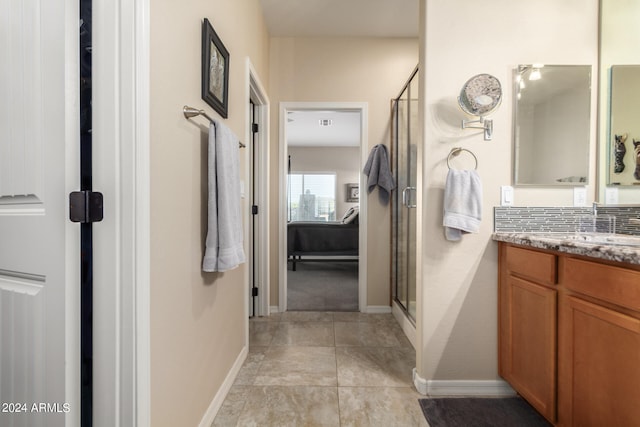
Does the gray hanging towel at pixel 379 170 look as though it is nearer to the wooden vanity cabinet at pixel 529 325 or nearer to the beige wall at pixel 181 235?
the wooden vanity cabinet at pixel 529 325

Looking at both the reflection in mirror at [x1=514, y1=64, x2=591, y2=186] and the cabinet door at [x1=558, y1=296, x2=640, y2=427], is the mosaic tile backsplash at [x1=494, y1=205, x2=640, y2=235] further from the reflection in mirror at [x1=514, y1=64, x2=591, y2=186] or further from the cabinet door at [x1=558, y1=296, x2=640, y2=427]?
the cabinet door at [x1=558, y1=296, x2=640, y2=427]

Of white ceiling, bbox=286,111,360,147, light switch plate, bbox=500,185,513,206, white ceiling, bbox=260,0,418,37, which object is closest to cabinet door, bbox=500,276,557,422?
light switch plate, bbox=500,185,513,206

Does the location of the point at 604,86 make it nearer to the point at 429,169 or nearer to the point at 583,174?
the point at 583,174

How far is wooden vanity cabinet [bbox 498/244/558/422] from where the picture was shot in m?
1.35

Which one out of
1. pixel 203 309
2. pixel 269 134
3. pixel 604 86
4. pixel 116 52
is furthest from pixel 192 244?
pixel 604 86

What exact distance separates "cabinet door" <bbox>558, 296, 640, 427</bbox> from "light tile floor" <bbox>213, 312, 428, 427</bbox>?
2.15 feet

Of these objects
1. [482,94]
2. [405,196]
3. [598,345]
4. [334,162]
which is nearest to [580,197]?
[482,94]

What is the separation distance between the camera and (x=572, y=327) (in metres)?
1.24

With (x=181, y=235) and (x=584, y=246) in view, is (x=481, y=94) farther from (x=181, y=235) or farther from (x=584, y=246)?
(x=181, y=235)

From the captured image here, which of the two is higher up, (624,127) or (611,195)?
(624,127)

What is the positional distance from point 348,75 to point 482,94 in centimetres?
167

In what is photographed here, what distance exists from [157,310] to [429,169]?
1479 millimetres

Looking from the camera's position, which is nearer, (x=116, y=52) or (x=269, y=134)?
(x=116, y=52)

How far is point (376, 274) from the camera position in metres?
3.08
